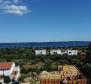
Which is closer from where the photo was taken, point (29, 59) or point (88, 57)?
point (88, 57)

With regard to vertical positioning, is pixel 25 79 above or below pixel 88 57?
below

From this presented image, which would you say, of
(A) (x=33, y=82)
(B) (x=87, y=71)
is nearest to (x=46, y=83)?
(B) (x=87, y=71)

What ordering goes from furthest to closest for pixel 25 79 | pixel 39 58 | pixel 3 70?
1. pixel 39 58
2. pixel 3 70
3. pixel 25 79

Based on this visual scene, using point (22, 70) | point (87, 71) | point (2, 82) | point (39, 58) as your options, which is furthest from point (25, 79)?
point (39, 58)

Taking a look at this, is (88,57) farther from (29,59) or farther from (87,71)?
(29,59)

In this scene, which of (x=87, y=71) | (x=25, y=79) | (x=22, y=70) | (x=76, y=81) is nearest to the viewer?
(x=76, y=81)

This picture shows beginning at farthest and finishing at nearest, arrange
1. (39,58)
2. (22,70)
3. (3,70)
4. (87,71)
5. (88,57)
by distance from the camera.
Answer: (39,58), (22,70), (3,70), (88,57), (87,71)

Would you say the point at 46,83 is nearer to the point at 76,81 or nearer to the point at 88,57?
the point at 76,81

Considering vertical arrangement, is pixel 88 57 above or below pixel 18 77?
above

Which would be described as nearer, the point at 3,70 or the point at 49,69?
the point at 3,70

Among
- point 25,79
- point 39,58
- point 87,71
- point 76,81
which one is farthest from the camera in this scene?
point 39,58
